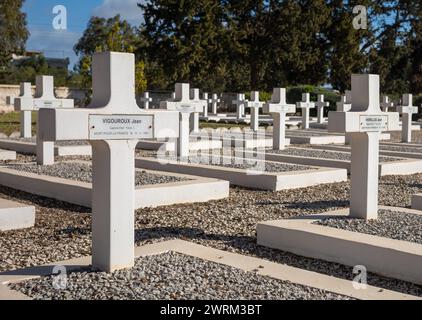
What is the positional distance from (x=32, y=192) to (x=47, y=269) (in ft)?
16.2

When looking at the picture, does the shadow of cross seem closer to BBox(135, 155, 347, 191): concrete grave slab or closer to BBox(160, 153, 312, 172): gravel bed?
BBox(135, 155, 347, 191): concrete grave slab

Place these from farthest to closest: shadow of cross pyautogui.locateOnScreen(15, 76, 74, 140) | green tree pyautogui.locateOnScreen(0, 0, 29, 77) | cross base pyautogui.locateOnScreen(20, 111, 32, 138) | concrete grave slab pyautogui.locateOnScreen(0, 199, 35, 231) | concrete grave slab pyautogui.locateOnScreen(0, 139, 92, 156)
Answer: green tree pyautogui.locateOnScreen(0, 0, 29, 77) < cross base pyautogui.locateOnScreen(20, 111, 32, 138) < concrete grave slab pyautogui.locateOnScreen(0, 139, 92, 156) < shadow of cross pyautogui.locateOnScreen(15, 76, 74, 140) < concrete grave slab pyautogui.locateOnScreen(0, 199, 35, 231)

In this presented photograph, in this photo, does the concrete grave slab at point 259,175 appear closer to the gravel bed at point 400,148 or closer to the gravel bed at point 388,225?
the gravel bed at point 388,225

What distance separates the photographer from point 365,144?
22.4 ft

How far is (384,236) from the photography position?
6180 mm

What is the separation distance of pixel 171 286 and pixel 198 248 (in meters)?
1.25

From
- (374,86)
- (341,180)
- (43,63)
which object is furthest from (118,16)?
(374,86)

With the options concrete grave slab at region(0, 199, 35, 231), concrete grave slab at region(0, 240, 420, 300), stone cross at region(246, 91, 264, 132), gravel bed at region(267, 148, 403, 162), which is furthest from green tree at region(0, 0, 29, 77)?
concrete grave slab at region(0, 240, 420, 300)

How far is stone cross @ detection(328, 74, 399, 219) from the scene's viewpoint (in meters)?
6.81

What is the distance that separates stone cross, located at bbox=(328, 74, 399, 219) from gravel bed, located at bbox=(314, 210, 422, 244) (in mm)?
164

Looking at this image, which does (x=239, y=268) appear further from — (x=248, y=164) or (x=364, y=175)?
(x=248, y=164)

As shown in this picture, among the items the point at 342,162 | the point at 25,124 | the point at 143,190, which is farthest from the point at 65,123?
the point at 25,124
